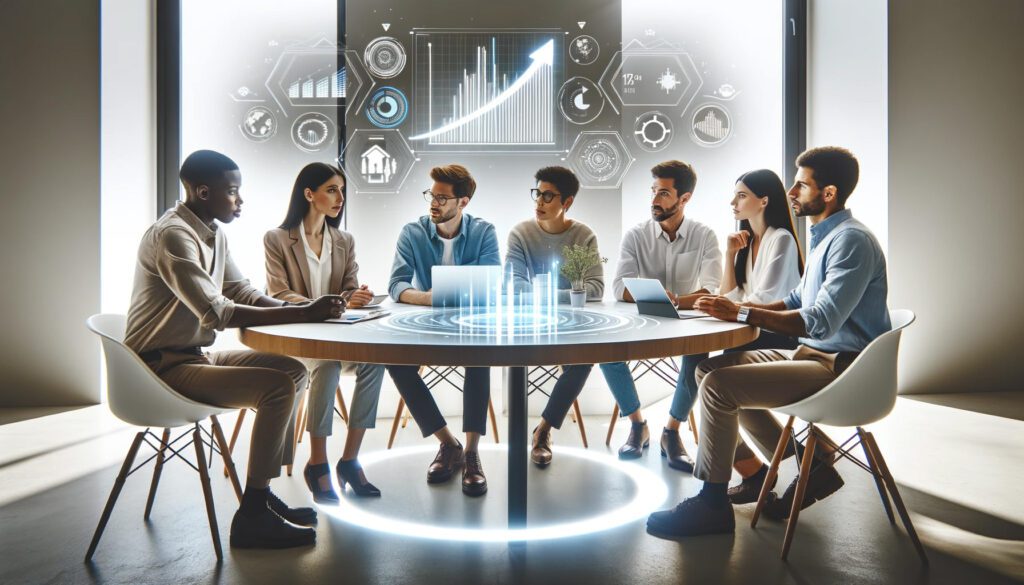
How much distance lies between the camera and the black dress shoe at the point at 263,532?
204 cm

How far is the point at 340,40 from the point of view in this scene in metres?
4.14

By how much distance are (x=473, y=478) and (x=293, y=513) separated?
677 mm

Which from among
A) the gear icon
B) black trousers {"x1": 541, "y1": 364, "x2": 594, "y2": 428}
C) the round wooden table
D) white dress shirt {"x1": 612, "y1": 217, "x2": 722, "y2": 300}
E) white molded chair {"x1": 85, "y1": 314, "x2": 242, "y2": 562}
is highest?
the gear icon

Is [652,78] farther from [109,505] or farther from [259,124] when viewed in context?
[109,505]

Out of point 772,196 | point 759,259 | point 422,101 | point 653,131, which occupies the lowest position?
point 759,259

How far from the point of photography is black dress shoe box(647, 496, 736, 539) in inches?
84.4

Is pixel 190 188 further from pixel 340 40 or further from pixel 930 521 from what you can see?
pixel 930 521

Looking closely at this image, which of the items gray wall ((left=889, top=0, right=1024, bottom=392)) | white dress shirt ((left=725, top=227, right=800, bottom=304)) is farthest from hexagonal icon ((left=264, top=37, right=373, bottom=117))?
gray wall ((left=889, top=0, right=1024, bottom=392))

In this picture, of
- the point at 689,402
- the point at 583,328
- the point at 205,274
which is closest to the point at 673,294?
the point at 689,402

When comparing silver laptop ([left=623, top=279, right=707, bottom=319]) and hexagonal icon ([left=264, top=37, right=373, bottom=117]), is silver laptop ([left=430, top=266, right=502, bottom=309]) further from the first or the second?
hexagonal icon ([left=264, top=37, right=373, bottom=117])

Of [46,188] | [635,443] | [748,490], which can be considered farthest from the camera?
[46,188]

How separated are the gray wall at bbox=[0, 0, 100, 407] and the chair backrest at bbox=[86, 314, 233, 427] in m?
2.46

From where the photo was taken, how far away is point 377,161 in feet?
13.6

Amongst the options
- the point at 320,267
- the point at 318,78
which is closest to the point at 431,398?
the point at 320,267
